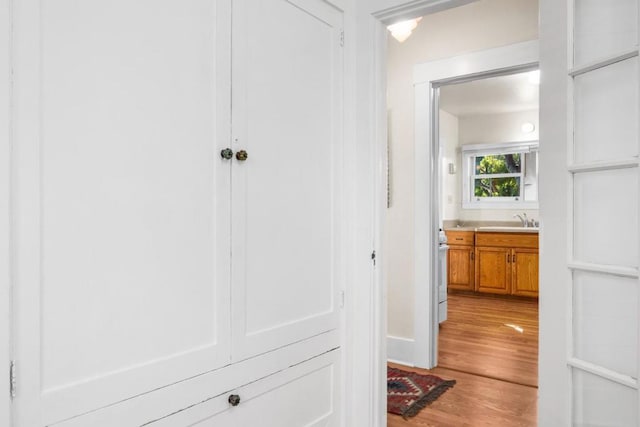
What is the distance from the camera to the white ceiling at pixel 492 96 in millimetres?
5141

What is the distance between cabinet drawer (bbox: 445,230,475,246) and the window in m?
0.88

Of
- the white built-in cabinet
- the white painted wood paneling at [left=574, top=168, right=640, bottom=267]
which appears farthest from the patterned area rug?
the white painted wood paneling at [left=574, top=168, right=640, bottom=267]

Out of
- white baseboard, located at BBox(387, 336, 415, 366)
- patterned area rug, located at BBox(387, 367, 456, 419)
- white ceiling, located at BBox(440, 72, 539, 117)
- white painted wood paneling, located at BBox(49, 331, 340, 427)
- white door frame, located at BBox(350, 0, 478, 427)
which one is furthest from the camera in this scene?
white ceiling, located at BBox(440, 72, 539, 117)

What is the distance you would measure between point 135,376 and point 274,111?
→ 92cm

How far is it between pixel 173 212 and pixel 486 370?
9.10 feet

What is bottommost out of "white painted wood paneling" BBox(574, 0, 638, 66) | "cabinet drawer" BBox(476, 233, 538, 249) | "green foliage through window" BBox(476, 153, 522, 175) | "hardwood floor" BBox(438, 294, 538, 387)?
"hardwood floor" BBox(438, 294, 538, 387)

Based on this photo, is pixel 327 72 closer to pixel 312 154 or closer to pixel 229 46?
pixel 312 154

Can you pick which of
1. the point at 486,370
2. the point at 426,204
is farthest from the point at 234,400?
the point at 486,370

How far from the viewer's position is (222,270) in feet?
4.51

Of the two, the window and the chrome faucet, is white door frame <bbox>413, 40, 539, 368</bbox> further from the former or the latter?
the window

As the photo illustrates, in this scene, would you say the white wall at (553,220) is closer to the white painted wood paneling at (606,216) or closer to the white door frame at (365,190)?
the white painted wood paneling at (606,216)

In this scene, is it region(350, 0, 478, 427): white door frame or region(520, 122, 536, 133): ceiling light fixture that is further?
region(520, 122, 536, 133): ceiling light fixture

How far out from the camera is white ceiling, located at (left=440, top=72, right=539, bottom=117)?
5.14 metres

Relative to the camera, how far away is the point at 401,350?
3.42 meters
